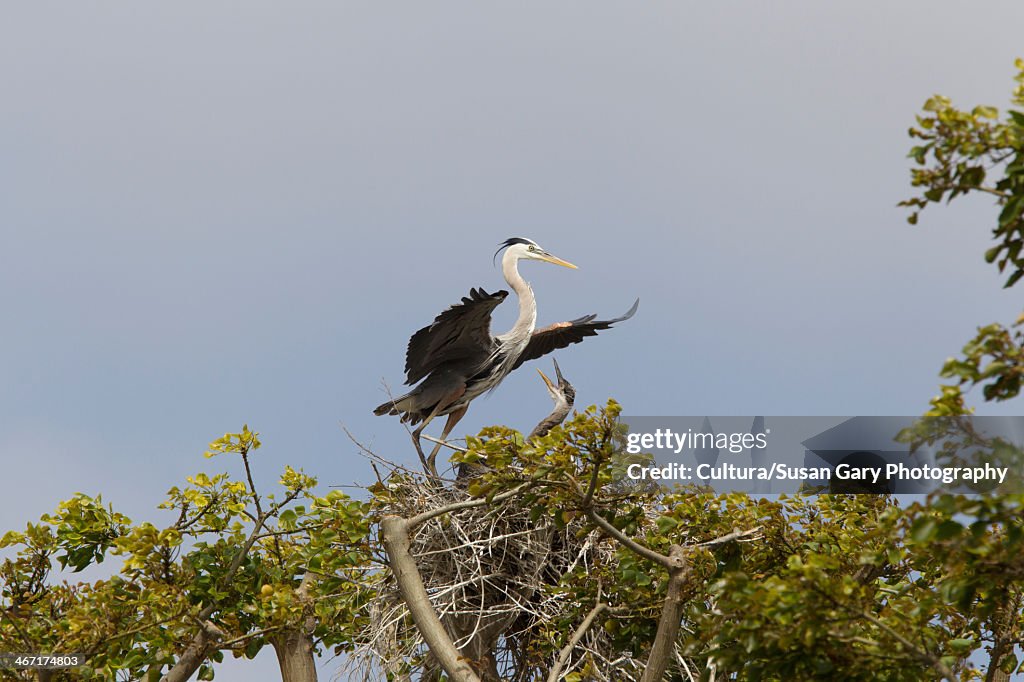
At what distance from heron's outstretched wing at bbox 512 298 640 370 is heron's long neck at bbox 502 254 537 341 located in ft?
1.49

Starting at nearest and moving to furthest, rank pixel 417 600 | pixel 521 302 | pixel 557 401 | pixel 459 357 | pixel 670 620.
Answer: pixel 670 620 → pixel 417 600 → pixel 557 401 → pixel 459 357 → pixel 521 302

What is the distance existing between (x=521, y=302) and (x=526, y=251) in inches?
35.9

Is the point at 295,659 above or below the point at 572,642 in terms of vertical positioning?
above

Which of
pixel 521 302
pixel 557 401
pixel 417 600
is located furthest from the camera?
pixel 521 302

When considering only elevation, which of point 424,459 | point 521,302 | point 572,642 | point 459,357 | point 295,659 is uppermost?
point 521,302

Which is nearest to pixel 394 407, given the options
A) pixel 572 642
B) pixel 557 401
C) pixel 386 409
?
pixel 386 409

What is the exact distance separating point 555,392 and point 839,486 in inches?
119

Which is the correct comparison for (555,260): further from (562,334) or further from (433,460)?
(433,460)

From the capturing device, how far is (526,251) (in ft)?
46.1

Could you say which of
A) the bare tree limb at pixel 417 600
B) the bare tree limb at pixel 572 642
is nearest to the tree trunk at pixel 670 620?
the bare tree limb at pixel 572 642

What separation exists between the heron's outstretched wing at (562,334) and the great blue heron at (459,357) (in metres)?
0.32

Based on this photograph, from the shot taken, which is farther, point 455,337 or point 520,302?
point 520,302

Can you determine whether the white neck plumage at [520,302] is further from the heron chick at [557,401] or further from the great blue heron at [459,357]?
the heron chick at [557,401]

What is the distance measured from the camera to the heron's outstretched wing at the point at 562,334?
13.9 m
